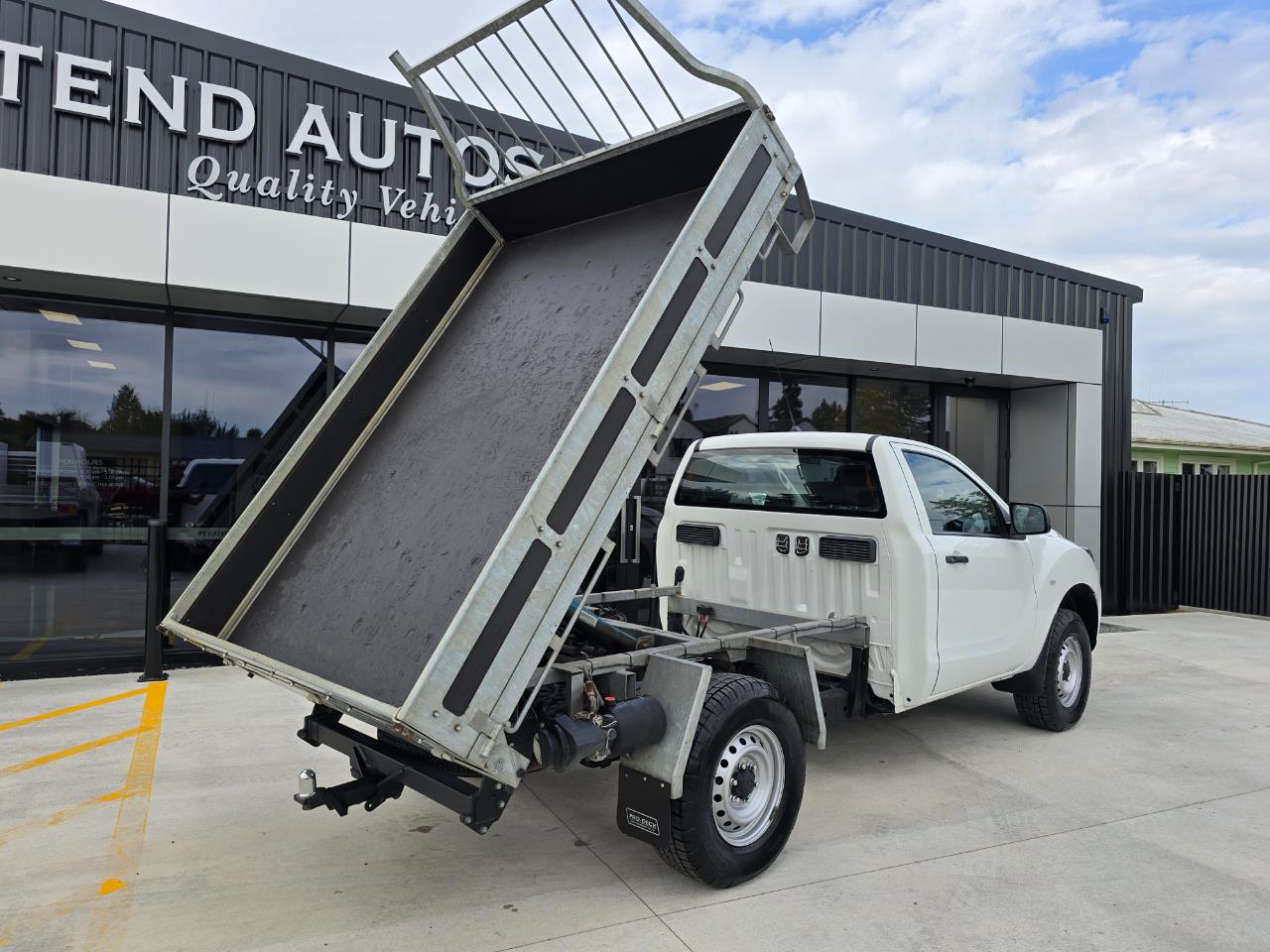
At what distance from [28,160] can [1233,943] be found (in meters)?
9.21

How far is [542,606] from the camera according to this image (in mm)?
2932

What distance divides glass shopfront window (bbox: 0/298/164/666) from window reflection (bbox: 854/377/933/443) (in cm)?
852

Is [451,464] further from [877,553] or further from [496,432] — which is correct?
[877,553]

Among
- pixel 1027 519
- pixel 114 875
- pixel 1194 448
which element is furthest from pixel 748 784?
pixel 1194 448

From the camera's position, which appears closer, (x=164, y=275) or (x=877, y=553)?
(x=877, y=553)

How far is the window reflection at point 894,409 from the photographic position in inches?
470

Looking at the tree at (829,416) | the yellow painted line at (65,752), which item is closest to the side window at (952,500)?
the yellow painted line at (65,752)

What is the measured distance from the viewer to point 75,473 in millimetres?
7836

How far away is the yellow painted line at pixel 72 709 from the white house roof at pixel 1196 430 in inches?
872

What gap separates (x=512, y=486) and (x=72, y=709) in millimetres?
4964

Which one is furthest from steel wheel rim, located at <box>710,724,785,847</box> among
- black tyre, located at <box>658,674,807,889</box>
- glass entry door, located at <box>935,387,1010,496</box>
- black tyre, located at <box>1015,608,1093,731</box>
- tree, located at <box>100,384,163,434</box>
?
glass entry door, located at <box>935,387,1010,496</box>

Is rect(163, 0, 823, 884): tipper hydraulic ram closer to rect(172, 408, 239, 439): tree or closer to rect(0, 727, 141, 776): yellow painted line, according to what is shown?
rect(0, 727, 141, 776): yellow painted line

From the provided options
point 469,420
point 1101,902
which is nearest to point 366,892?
point 469,420

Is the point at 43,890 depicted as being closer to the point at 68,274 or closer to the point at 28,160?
the point at 68,274
